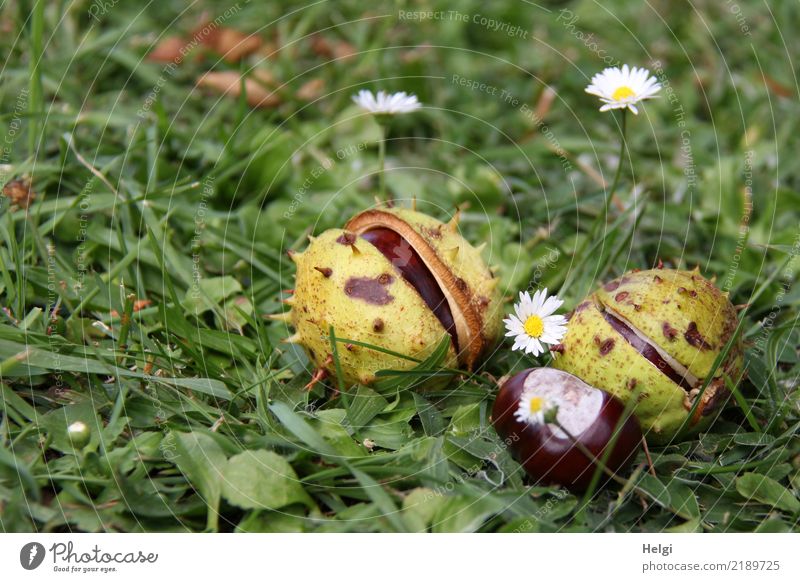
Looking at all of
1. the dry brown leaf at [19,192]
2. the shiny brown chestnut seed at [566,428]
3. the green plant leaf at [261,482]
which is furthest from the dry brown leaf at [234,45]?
the shiny brown chestnut seed at [566,428]

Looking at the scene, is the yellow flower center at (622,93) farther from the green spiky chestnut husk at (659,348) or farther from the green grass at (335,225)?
the green spiky chestnut husk at (659,348)

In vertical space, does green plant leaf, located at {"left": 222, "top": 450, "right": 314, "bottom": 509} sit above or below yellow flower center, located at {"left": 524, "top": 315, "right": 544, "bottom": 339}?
below

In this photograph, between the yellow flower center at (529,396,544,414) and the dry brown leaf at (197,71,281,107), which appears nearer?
the yellow flower center at (529,396,544,414)

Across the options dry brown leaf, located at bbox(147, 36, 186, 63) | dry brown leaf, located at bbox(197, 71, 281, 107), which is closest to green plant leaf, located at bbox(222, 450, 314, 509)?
dry brown leaf, located at bbox(197, 71, 281, 107)
